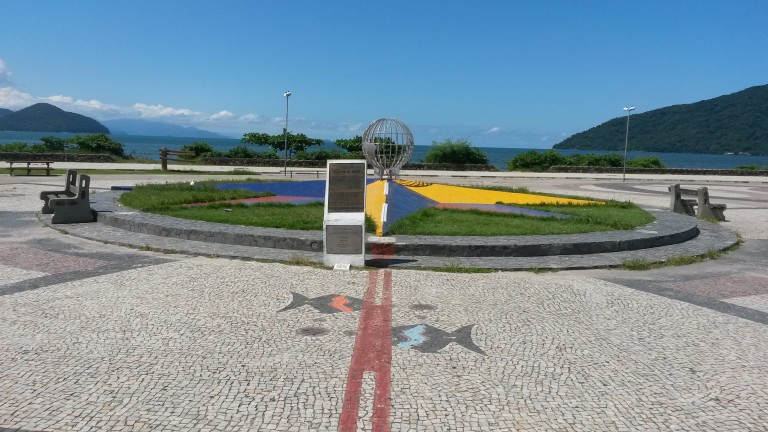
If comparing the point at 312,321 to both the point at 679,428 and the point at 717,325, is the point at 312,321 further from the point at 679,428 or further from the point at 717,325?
the point at 717,325

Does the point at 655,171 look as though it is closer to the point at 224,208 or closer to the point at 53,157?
the point at 53,157

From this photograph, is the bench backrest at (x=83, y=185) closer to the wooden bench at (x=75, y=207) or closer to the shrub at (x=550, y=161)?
the wooden bench at (x=75, y=207)

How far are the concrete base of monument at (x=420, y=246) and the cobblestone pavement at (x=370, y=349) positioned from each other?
0.77 meters

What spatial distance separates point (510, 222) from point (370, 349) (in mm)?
7620

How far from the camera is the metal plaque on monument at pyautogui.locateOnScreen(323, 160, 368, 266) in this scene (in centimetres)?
→ 848

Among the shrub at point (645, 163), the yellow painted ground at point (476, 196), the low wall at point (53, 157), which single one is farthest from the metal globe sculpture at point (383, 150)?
the shrub at point (645, 163)

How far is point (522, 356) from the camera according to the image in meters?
5.05

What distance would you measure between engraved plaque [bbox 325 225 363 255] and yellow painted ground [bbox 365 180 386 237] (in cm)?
177

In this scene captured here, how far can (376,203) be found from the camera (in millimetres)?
13711

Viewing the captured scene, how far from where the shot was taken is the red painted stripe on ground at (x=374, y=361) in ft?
12.8

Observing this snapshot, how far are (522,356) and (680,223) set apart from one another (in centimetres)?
951

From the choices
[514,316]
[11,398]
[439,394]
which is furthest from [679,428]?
[11,398]

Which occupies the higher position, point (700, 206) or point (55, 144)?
point (55, 144)

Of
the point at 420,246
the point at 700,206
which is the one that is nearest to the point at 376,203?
the point at 420,246
